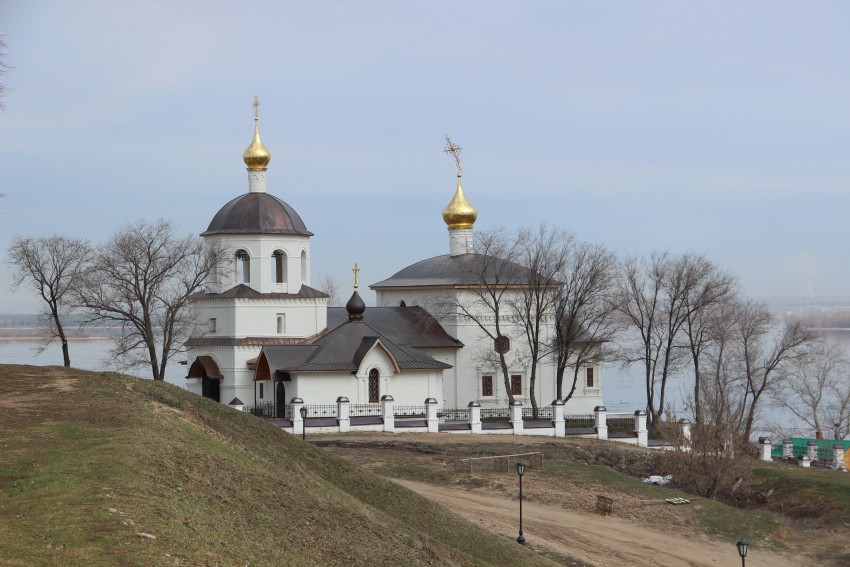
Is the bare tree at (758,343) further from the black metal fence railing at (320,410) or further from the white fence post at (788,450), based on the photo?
the black metal fence railing at (320,410)

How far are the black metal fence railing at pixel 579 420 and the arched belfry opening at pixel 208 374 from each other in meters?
12.1

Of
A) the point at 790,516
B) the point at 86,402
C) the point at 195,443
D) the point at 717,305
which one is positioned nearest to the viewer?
the point at 195,443

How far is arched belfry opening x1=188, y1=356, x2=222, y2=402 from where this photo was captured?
134 ft

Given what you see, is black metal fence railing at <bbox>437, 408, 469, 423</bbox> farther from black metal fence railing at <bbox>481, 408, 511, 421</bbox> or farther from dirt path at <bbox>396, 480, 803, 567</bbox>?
dirt path at <bbox>396, 480, 803, 567</bbox>

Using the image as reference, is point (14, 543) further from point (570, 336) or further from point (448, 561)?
point (570, 336)

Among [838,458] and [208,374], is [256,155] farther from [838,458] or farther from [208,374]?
[838,458]

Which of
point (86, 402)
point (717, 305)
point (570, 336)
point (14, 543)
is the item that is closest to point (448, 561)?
point (86, 402)

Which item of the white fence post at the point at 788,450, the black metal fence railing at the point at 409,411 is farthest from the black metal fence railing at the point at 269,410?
the white fence post at the point at 788,450

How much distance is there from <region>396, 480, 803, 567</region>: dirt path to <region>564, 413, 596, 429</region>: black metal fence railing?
1372 centimetres

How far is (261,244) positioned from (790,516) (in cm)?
2084

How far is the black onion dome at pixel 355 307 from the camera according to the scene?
40.3 metres

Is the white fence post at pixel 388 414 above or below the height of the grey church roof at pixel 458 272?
below

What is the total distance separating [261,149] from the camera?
1690 inches

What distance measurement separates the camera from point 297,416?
1362 inches
